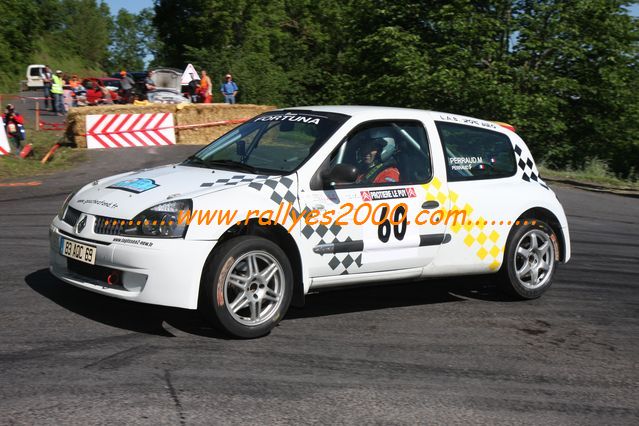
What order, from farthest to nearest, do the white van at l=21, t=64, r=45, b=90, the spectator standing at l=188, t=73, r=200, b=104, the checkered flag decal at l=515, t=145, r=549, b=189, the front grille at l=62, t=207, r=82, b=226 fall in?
the white van at l=21, t=64, r=45, b=90
the spectator standing at l=188, t=73, r=200, b=104
the checkered flag decal at l=515, t=145, r=549, b=189
the front grille at l=62, t=207, r=82, b=226

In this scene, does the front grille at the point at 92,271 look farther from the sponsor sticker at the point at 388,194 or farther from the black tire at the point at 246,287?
the sponsor sticker at the point at 388,194

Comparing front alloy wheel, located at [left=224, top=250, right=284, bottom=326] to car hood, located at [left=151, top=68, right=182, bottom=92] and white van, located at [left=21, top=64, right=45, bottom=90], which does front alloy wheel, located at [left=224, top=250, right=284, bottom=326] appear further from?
white van, located at [left=21, top=64, right=45, bottom=90]

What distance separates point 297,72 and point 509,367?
47834 millimetres

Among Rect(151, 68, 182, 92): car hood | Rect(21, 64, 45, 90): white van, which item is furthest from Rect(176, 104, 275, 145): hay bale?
Rect(21, 64, 45, 90): white van

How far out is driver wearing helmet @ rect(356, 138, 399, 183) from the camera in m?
6.37

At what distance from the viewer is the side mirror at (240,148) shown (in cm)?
659

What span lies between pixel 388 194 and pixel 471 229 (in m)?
1.03

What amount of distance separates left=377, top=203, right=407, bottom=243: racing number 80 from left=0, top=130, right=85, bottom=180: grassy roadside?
477 inches

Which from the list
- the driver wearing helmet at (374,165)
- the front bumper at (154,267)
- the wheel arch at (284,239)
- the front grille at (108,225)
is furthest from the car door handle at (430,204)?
the front grille at (108,225)

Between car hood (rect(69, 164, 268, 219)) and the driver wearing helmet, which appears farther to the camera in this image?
the driver wearing helmet

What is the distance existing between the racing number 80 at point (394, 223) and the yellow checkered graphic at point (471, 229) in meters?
0.32

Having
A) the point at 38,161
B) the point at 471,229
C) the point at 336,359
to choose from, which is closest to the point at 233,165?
the point at 336,359

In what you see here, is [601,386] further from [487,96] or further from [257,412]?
[487,96]

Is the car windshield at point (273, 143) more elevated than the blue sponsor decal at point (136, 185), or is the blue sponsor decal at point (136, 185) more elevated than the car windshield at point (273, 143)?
the car windshield at point (273, 143)
